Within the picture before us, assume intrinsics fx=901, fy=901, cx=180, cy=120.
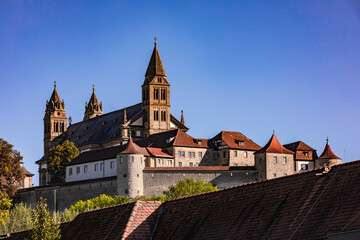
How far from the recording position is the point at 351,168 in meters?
28.8

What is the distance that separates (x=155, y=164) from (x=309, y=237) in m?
85.6

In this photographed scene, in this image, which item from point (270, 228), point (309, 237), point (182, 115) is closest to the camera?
point (309, 237)

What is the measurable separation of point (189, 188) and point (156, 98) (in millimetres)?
44370

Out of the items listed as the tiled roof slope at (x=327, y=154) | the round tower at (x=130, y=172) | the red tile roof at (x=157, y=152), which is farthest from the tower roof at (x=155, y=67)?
the round tower at (x=130, y=172)

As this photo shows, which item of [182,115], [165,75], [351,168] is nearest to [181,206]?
[351,168]

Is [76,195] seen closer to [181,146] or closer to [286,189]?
[181,146]

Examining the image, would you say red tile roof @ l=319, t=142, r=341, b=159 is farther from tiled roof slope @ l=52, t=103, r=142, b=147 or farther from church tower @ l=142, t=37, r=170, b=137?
tiled roof slope @ l=52, t=103, r=142, b=147

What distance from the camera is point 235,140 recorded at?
12269cm

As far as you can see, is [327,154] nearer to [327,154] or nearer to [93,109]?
[327,154]

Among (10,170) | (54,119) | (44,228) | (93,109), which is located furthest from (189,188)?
(93,109)

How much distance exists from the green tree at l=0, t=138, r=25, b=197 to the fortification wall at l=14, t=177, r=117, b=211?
497cm

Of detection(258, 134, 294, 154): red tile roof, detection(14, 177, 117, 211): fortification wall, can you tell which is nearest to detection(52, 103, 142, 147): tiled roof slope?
detection(14, 177, 117, 211): fortification wall

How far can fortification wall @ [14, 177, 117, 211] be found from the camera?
10769cm

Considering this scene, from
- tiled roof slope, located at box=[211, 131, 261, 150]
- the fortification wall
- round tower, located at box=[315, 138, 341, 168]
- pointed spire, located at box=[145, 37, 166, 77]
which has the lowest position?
the fortification wall
